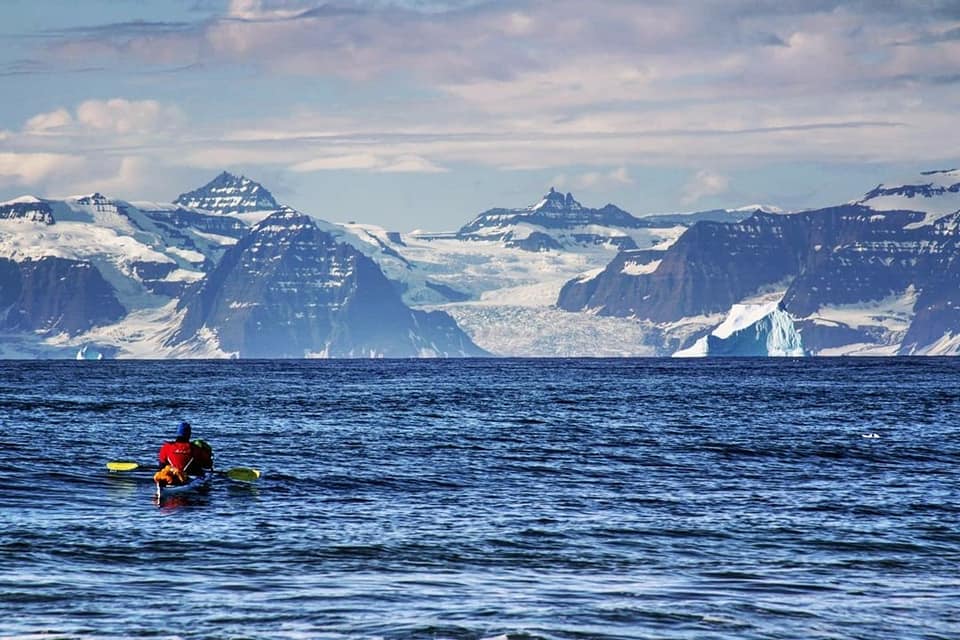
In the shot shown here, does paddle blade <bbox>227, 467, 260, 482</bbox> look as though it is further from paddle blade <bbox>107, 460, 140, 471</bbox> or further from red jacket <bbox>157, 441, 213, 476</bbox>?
paddle blade <bbox>107, 460, 140, 471</bbox>

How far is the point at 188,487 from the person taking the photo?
46.7 meters

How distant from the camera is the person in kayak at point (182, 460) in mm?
45844

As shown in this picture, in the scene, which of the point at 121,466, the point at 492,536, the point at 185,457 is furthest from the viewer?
the point at 121,466

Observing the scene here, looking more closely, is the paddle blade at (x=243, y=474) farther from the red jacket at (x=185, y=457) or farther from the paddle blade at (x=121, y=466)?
the paddle blade at (x=121, y=466)

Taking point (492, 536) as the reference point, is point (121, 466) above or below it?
above

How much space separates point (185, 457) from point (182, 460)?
6.5 inches

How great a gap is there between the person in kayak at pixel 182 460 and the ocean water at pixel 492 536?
106cm

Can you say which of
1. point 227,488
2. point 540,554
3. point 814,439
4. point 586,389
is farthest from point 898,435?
point 586,389

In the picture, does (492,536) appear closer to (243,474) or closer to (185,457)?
(185,457)

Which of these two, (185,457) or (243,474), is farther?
(243,474)

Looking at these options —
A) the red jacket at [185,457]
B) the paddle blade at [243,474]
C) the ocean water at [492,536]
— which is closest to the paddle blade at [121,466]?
the ocean water at [492,536]

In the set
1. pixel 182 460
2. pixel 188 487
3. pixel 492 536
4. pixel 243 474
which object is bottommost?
pixel 492 536

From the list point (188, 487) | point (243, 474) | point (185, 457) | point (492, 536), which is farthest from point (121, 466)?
point (492, 536)

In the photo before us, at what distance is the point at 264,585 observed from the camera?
30.4 meters
